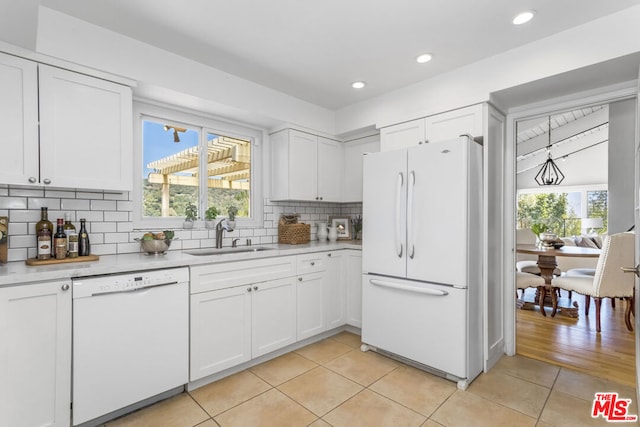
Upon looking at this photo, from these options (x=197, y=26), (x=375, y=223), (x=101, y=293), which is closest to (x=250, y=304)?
(x=101, y=293)

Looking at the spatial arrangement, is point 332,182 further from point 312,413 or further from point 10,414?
point 10,414

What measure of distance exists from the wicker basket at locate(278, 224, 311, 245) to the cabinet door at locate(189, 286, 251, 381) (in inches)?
37.0

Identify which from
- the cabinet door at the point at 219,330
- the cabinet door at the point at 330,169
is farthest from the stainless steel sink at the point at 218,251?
the cabinet door at the point at 330,169

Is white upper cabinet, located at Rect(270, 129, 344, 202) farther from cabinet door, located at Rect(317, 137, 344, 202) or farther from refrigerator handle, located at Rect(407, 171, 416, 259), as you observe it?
refrigerator handle, located at Rect(407, 171, 416, 259)

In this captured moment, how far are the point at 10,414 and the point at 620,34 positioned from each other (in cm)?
403

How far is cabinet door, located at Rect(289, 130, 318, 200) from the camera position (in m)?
3.35

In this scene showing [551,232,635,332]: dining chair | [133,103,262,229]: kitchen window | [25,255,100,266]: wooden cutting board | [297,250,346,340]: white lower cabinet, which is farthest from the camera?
[551,232,635,332]: dining chair

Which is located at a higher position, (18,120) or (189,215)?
(18,120)

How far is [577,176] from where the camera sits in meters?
7.39

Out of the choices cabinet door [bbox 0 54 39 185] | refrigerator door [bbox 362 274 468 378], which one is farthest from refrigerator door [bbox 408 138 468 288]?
cabinet door [bbox 0 54 39 185]

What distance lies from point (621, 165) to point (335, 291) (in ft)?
12.6

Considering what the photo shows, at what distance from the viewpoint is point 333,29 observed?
216cm

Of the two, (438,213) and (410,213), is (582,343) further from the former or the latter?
(410,213)

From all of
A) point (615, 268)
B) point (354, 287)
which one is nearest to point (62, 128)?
point (354, 287)
